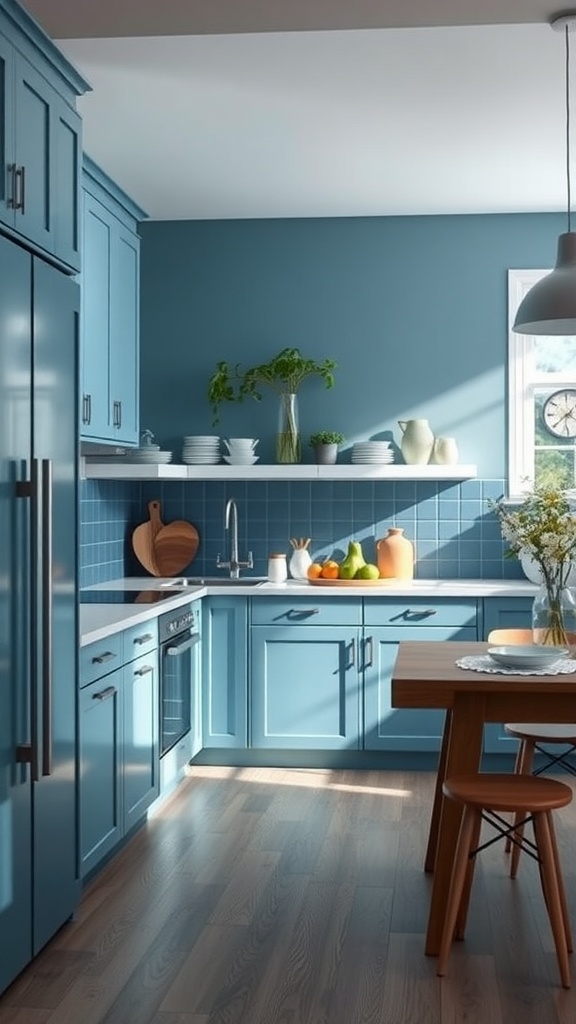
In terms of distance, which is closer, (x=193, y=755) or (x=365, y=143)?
(x=365, y=143)

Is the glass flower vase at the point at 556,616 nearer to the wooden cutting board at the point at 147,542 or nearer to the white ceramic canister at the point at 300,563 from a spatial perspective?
the white ceramic canister at the point at 300,563

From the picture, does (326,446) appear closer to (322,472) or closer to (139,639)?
(322,472)

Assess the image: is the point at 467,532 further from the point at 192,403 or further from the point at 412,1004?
the point at 412,1004

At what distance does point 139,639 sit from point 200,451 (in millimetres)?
1801

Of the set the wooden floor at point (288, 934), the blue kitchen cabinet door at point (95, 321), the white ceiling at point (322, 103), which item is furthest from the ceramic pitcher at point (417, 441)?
the wooden floor at point (288, 934)

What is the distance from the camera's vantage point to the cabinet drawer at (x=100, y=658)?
12.3ft

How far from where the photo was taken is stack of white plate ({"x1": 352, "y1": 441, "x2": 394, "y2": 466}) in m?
5.94

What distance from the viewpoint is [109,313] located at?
5230mm

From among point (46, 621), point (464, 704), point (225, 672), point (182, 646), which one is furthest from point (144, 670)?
point (464, 704)

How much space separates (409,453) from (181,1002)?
135 inches

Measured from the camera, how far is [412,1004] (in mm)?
3000

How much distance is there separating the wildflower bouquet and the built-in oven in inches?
67.1

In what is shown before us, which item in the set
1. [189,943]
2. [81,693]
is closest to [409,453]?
[81,693]

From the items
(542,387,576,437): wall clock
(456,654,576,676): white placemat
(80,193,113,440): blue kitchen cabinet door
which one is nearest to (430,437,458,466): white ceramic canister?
(542,387,576,437): wall clock
